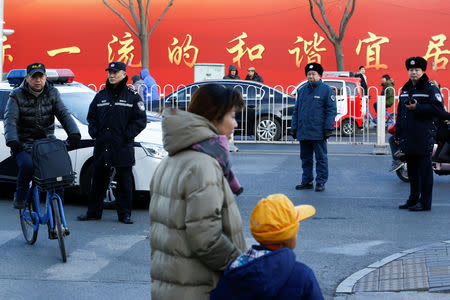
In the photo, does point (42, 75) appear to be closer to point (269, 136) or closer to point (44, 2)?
point (269, 136)

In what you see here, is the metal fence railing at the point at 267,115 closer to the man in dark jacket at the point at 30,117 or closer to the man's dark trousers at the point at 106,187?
the man's dark trousers at the point at 106,187

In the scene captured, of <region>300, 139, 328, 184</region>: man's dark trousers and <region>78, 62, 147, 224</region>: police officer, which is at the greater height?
<region>78, 62, 147, 224</region>: police officer

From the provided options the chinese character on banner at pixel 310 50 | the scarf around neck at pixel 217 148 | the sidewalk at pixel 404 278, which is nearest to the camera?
the scarf around neck at pixel 217 148

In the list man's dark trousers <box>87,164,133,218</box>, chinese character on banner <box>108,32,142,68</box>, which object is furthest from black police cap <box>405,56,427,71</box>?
chinese character on banner <box>108,32,142,68</box>

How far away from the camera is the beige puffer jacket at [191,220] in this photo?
3531mm

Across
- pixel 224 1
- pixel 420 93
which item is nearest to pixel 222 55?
pixel 224 1

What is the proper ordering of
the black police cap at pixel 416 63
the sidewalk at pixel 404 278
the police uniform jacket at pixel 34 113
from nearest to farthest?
1. the sidewalk at pixel 404 278
2. the police uniform jacket at pixel 34 113
3. the black police cap at pixel 416 63

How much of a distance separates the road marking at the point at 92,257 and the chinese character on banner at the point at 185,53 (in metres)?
22.6

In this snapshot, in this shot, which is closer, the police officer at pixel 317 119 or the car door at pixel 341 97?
the police officer at pixel 317 119

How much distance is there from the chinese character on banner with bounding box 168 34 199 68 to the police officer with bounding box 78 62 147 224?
2177cm

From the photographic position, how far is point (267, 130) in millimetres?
20156

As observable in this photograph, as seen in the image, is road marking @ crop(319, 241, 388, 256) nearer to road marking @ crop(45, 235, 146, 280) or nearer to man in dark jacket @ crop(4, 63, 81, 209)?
road marking @ crop(45, 235, 146, 280)

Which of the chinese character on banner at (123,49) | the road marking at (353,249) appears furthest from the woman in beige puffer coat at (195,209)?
the chinese character on banner at (123,49)

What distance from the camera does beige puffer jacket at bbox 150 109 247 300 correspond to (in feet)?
11.6
